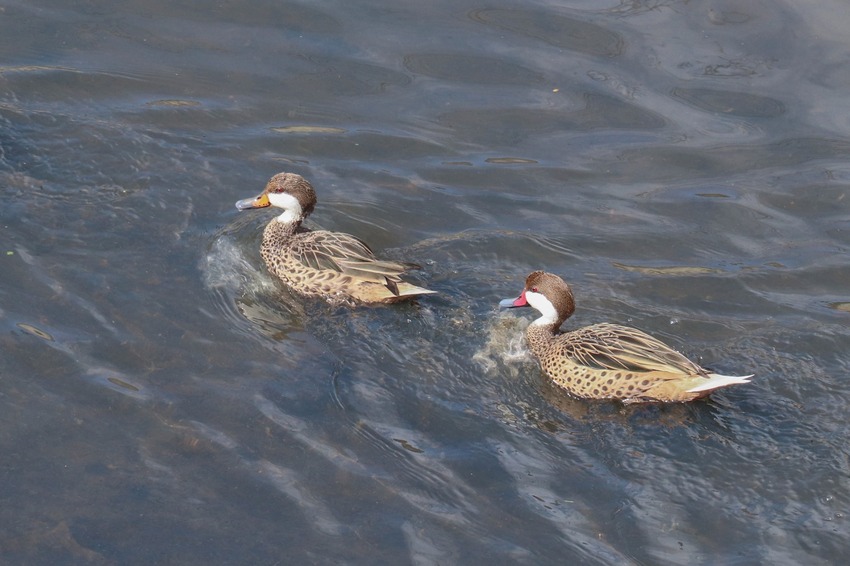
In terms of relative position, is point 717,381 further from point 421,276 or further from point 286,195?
point 286,195

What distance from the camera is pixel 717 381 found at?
7992 mm

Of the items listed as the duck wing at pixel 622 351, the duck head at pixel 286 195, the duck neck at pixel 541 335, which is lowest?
the duck neck at pixel 541 335

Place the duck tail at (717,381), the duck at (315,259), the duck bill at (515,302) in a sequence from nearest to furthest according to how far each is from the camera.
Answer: the duck tail at (717,381) < the duck bill at (515,302) < the duck at (315,259)

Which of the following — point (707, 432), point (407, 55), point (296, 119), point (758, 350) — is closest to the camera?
point (707, 432)

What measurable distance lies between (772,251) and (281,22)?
637cm

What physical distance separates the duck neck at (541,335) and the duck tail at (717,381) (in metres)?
1.35

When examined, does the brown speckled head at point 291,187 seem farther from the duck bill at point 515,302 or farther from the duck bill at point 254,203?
the duck bill at point 515,302

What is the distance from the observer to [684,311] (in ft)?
30.5

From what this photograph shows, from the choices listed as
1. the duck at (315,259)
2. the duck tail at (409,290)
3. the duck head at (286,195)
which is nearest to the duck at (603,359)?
the duck tail at (409,290)

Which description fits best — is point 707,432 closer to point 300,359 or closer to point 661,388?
point 661,388

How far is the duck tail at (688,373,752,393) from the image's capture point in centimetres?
788

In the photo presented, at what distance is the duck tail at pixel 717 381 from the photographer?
310 inches

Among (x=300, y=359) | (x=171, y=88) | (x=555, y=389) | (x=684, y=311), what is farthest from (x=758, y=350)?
(x=171, y=88)

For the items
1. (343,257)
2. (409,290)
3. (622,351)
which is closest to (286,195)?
(343,257)
